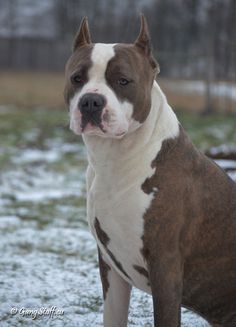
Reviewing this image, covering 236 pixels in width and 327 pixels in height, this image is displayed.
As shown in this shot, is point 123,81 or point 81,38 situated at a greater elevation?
point 81,38

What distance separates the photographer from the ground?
3861 mm

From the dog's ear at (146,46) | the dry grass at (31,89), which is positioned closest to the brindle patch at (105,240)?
the dog's ear at (146,46)

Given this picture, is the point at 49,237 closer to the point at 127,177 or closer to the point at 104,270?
the point at 104,270

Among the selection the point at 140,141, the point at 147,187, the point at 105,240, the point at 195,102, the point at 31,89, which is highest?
the point at 140,141

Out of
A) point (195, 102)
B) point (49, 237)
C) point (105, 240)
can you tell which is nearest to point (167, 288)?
point (105, 240)

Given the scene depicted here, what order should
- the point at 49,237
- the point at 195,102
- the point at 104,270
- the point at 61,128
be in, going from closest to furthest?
the point at 104,270 < the point at 49,237 < the point at 61,128 < the point at 195,102

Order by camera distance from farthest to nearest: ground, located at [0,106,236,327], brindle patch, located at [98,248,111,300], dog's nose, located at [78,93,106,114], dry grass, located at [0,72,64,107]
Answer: dry grass, located at [0,72,64,107] < ground, located at [0,106,236,327] < brindle patch, located at [98,248,111,300] < dog's nose, located at [78,93,106,114]

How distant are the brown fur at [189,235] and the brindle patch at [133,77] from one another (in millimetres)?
218

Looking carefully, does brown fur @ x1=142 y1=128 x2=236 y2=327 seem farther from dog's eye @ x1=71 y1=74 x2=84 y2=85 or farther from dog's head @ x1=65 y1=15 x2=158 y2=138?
dog's eye @ x1=71 y1=74 x2=84 y2=85

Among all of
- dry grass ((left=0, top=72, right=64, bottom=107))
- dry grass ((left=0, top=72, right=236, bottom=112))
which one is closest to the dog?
dry grass ((left=0, top=72, right=236, bottom=112))

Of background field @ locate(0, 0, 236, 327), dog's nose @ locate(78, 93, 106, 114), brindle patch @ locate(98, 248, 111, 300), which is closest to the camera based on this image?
dog's nose @ locate(78, 93, 106, 114)

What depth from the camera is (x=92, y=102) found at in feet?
8.46

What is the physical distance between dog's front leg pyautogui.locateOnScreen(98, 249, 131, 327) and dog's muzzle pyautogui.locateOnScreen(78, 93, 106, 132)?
77 centimetres

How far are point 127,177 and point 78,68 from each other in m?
0.50
